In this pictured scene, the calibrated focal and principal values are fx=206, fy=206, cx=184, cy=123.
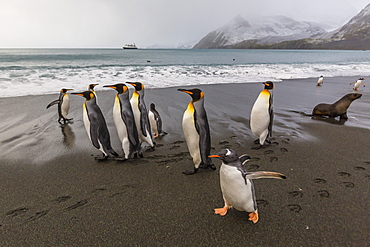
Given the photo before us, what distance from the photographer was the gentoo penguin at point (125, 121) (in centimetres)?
377

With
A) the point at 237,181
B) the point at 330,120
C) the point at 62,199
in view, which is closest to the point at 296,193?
the point at 237,181

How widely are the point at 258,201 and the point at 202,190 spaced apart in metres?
0.75

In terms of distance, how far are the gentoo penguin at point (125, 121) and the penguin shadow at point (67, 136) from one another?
141cm

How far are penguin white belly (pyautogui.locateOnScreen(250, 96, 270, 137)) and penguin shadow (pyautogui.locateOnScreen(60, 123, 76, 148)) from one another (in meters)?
4.00

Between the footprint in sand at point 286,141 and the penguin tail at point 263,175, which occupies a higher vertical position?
the penguin tail at point 263,175

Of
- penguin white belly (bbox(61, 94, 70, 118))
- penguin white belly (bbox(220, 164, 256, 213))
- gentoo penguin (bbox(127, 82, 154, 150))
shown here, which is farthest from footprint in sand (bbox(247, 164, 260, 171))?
penguin white belly (bbox(61, 94, 70, 118))

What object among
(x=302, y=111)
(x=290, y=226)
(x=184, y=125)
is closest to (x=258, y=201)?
(x=290, y=226)

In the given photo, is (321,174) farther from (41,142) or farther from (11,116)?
(11,116)

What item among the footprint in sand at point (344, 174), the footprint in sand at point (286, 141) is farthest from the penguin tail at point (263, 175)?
the footprint in sand at point (286, 141)

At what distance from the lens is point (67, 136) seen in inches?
193

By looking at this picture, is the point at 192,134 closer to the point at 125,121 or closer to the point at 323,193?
the point at 125,121

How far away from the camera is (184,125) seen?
341cm

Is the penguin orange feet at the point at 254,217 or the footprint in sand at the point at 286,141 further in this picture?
the footprint in sand at the point at 286,141

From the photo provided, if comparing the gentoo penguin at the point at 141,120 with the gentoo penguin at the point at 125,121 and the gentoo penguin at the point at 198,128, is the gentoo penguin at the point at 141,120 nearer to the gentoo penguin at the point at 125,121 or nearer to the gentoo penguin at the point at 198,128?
the gentoo penguin at the point at 125,121
